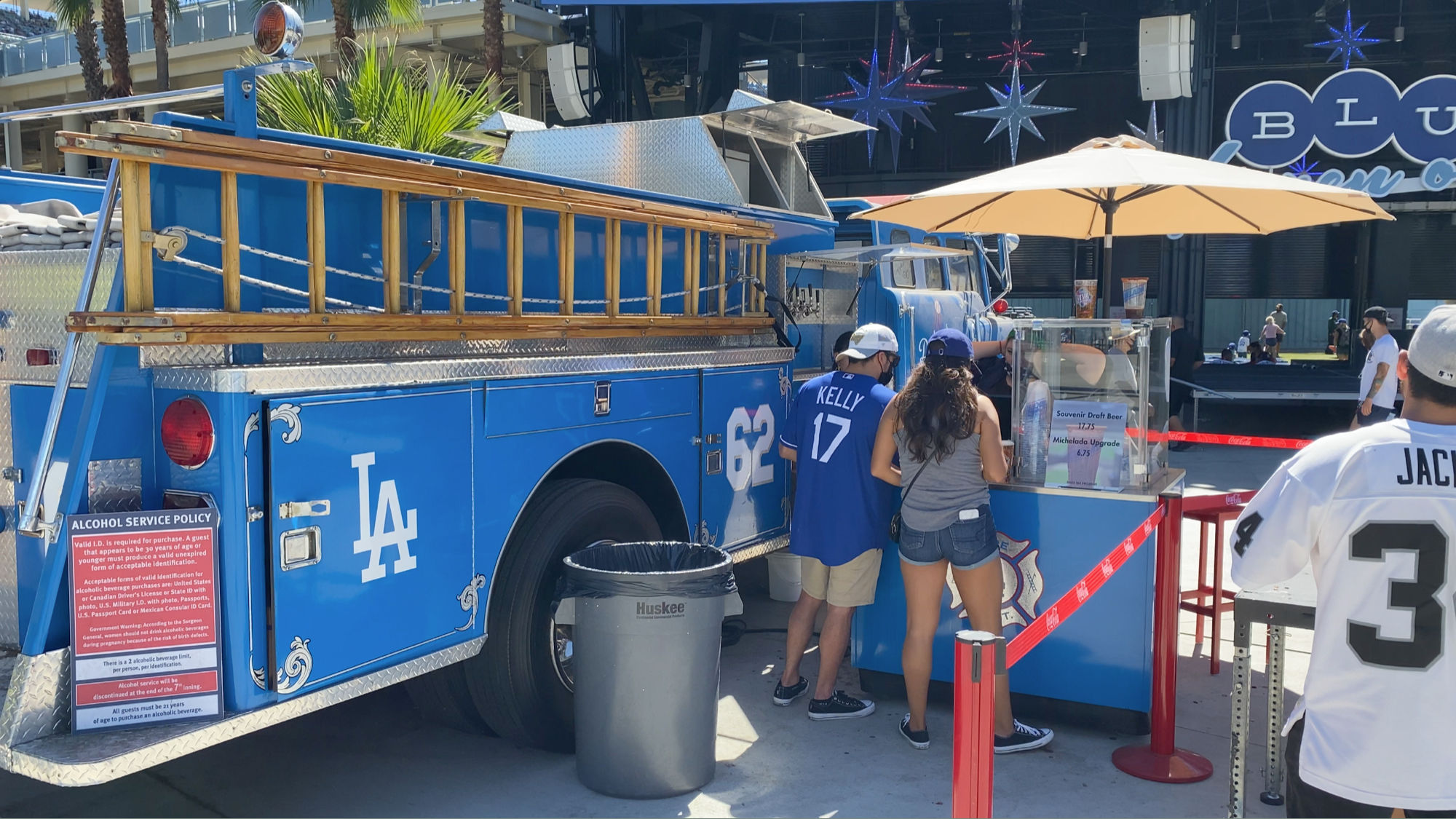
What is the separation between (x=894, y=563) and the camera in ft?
17.5

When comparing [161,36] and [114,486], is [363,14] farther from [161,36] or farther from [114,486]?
[114,486]

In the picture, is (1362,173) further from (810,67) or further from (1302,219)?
(1302,219)

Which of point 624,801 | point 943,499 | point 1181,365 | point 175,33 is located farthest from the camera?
point 175,33

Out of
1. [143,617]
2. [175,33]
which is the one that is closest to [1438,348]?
[143,617]

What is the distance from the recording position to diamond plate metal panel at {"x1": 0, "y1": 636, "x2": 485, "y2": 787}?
2984 millimetres

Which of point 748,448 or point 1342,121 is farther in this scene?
point 1342,121

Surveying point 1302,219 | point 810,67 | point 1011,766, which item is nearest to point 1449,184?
point 810,67

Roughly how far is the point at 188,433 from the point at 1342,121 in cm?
1744

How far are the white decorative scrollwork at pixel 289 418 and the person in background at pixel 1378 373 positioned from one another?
9.00 meters

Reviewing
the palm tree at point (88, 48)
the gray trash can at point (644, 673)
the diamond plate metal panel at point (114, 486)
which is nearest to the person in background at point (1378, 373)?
the gray trash can at point (644, 673)

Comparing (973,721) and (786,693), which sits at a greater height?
(973,721)

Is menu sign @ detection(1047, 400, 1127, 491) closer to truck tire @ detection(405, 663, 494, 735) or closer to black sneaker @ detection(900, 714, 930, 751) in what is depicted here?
black sneaker @ detection(900, 714, 930, 751)

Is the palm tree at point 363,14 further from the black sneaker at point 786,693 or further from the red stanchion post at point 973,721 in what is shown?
the red stanchion post at point 973,721

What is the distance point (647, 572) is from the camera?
4203 mm
